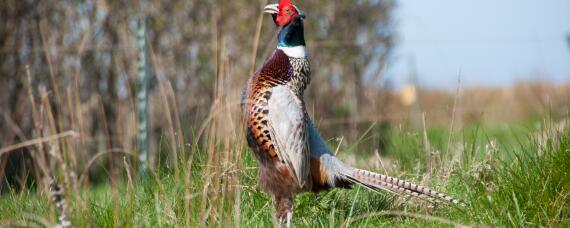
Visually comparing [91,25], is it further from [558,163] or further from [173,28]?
[558,163]

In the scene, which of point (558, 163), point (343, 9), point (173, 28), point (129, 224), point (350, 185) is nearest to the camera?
point (129, 224)

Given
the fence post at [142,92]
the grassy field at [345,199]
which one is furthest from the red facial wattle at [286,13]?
the fence post at [142,92]

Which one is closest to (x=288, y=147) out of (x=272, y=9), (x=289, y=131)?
(x=289, y=131)

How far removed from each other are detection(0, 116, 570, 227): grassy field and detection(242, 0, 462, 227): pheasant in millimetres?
144

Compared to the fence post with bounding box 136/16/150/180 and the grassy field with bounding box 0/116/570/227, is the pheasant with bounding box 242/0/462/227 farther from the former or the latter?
the fence post with bounding box 136/16/150/180

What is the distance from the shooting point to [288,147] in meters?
3.90

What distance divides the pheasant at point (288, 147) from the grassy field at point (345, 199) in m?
0.14

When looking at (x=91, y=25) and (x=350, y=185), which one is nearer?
(x=350, y=185)

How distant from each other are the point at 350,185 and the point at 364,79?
588 centimetres

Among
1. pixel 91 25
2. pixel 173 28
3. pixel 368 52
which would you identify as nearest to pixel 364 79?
pixel 368 52

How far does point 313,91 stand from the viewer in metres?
9.43

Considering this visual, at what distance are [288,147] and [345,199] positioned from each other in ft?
2.31

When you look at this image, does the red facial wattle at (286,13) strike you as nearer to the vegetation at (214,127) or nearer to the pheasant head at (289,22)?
the pheasant head at (289,22)

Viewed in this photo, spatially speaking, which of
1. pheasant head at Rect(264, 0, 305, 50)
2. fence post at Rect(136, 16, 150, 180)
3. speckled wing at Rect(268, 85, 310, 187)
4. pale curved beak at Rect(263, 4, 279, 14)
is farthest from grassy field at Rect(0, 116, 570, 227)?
fence post at Rect(136, 16, 150, 180)
